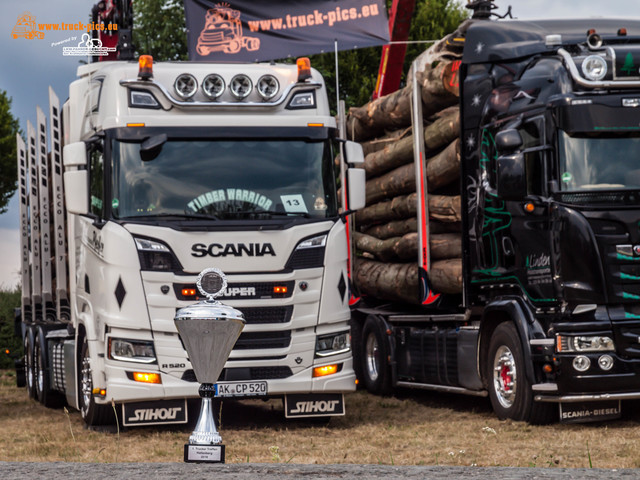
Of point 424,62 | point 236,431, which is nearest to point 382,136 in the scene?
point 424,62

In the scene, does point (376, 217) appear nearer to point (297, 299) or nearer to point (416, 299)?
point (416, 299)

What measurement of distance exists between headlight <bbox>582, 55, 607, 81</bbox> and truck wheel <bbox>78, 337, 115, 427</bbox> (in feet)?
19.0

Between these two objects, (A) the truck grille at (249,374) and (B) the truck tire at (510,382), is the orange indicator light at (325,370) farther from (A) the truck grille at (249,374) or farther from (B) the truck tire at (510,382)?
(B) the truck tire at (510,382)

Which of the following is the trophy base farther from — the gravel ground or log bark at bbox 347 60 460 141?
log bark at bbox 347 60 460 141

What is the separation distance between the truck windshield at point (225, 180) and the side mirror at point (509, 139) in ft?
6.06

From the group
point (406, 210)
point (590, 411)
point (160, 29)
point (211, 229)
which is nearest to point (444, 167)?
point (406, 210)

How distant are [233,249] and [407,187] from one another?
3.88 m

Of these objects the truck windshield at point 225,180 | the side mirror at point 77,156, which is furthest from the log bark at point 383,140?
the side mirror at point 77,156

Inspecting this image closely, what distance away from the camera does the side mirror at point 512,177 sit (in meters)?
10.9

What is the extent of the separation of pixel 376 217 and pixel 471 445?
21.4 feet

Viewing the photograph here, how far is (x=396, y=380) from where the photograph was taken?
1529 cm

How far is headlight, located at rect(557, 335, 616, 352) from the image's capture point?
10828 mm

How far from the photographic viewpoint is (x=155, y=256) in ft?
37.6

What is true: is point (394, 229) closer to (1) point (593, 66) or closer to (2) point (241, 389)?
(2) point (241, 389)
